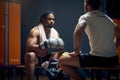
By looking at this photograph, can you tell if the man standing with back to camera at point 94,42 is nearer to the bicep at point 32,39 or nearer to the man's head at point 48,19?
the bicep at point 32,39

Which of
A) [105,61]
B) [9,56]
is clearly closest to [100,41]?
[105,61]

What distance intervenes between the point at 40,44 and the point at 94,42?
3.39ft

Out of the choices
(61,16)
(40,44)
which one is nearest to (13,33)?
(40,44)

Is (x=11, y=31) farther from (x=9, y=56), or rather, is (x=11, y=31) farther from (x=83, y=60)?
(x=83, y=60)

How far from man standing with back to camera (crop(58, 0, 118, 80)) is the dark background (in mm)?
3020

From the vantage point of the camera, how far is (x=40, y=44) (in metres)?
3.76

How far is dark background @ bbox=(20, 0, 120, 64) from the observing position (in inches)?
239

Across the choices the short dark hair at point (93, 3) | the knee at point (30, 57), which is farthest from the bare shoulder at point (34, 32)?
the short dark hair at point (93, 3)

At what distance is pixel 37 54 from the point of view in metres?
3.94

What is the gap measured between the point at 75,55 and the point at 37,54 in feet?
3.68

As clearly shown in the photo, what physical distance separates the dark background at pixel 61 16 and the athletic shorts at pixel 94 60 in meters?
2.99

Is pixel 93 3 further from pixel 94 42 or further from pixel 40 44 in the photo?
pixel 40 44

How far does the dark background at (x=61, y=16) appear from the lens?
6.08 m

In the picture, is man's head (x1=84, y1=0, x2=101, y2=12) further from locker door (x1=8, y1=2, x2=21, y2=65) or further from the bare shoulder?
locker door (x1=8, y1=2, x2=21, y2=65)
